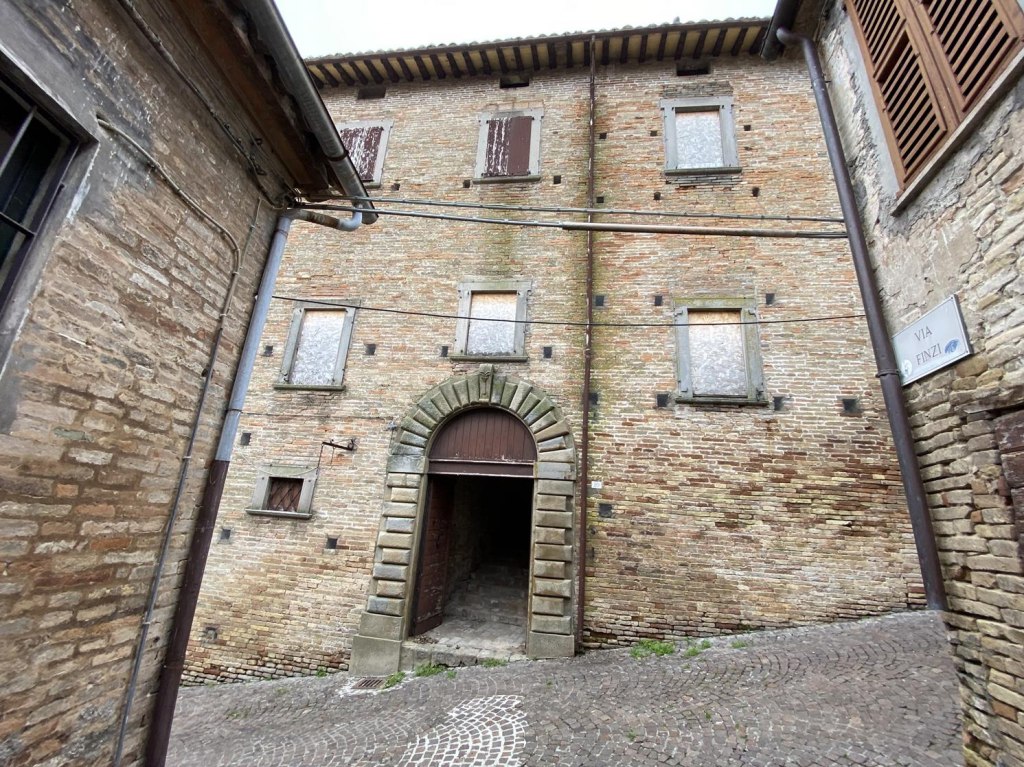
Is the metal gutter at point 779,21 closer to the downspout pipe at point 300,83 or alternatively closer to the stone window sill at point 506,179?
the stone window sill at point 506,179

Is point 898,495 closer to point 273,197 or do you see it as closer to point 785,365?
point 785,365

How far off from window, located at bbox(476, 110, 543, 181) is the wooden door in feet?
19.0

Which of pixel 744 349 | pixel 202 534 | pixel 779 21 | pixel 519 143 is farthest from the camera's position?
pixel 519 143

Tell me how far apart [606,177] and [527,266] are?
2.31 meters

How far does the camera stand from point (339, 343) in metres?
7.87

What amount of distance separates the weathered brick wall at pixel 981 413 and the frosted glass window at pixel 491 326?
17.1 ft

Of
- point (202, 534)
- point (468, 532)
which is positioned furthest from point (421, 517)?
point (202, 534)

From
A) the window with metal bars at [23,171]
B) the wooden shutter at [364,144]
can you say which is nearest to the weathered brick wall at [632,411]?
the wooden shutter at [364,144]

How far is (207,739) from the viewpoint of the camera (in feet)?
16.1

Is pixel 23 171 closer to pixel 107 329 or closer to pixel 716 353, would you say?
pixel 107 329

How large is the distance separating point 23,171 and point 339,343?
561 cm

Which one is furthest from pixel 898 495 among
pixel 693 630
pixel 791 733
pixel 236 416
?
pixel 236 416

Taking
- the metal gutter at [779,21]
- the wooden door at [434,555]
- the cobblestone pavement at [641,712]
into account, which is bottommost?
the cobblestone pavement at [641,712]

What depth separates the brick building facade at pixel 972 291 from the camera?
8.07ft
